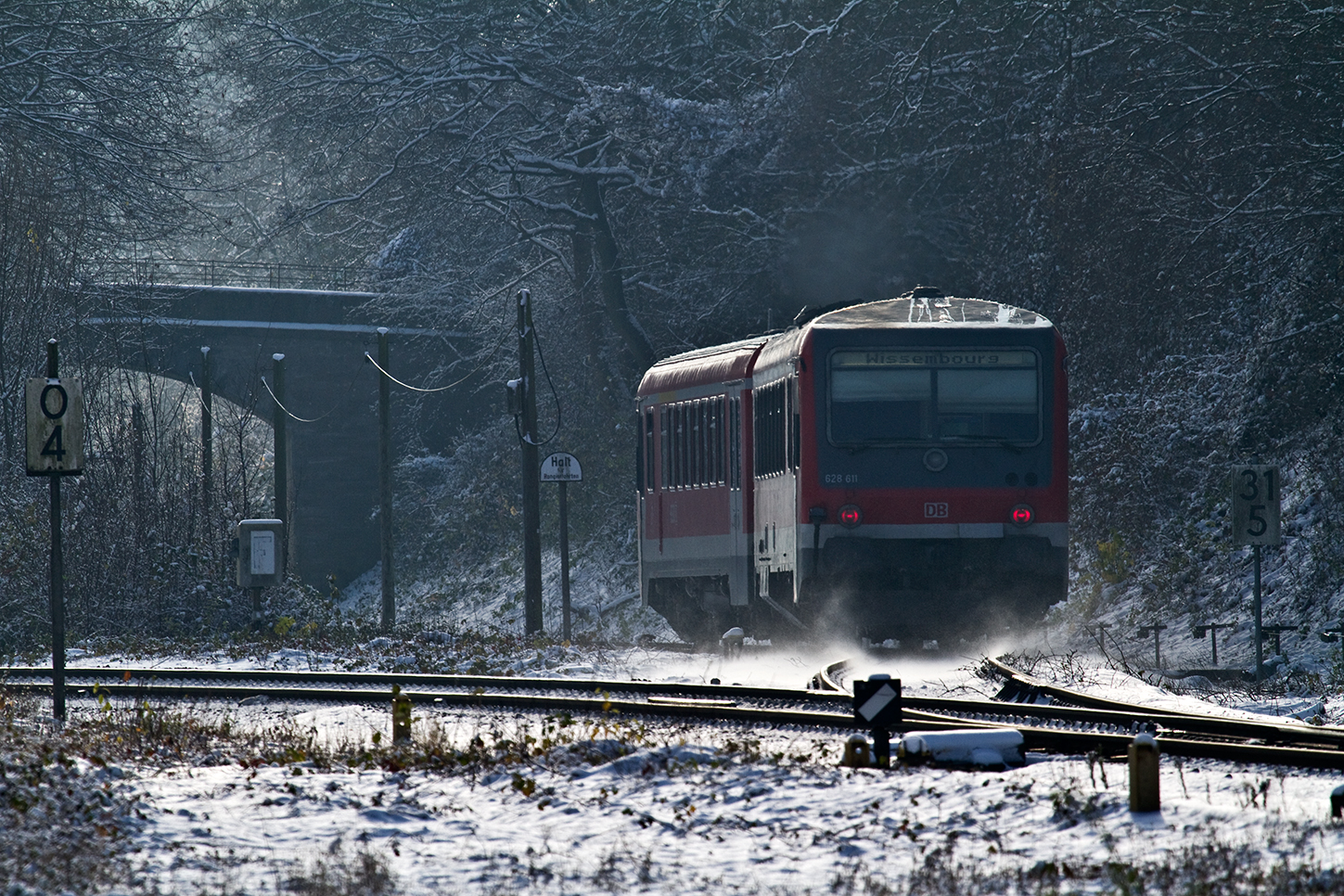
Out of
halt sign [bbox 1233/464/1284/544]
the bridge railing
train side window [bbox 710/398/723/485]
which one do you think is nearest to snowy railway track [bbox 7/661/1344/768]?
halt sign [bbox 1233/464/1284/544]

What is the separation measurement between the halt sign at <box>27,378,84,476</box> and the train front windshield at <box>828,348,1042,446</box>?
6979 millimetres

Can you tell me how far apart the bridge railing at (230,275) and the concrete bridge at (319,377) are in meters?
1.57

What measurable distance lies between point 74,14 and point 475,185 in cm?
843

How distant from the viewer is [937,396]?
54.6ft

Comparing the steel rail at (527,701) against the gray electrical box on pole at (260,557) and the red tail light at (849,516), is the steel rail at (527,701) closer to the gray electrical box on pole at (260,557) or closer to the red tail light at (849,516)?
the red tail light at (849,516)

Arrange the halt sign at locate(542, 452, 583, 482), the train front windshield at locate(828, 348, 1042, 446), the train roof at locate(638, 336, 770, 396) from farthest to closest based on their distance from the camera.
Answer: the halt sign at locate(542, 452, 583, 482)
the train roof at locate(638, 336, 770, 396)
the train front windshield at locate(828, 348, 1042, 446)

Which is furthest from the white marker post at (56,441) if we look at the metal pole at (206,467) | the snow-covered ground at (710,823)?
the metal pole at (206,467)

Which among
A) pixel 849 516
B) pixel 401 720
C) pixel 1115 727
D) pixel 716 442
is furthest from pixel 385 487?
pixel 1115 727

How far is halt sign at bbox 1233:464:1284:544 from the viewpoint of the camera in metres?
16.7

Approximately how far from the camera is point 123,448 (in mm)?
27047

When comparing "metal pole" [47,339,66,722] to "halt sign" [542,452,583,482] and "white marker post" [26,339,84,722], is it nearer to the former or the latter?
"white marker post" [26,339,84,722]

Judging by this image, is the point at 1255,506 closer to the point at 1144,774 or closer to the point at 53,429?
the point at 1144,774

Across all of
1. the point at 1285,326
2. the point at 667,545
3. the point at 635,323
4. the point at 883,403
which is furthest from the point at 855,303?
the point at 635,323

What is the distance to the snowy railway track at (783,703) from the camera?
9.91m
